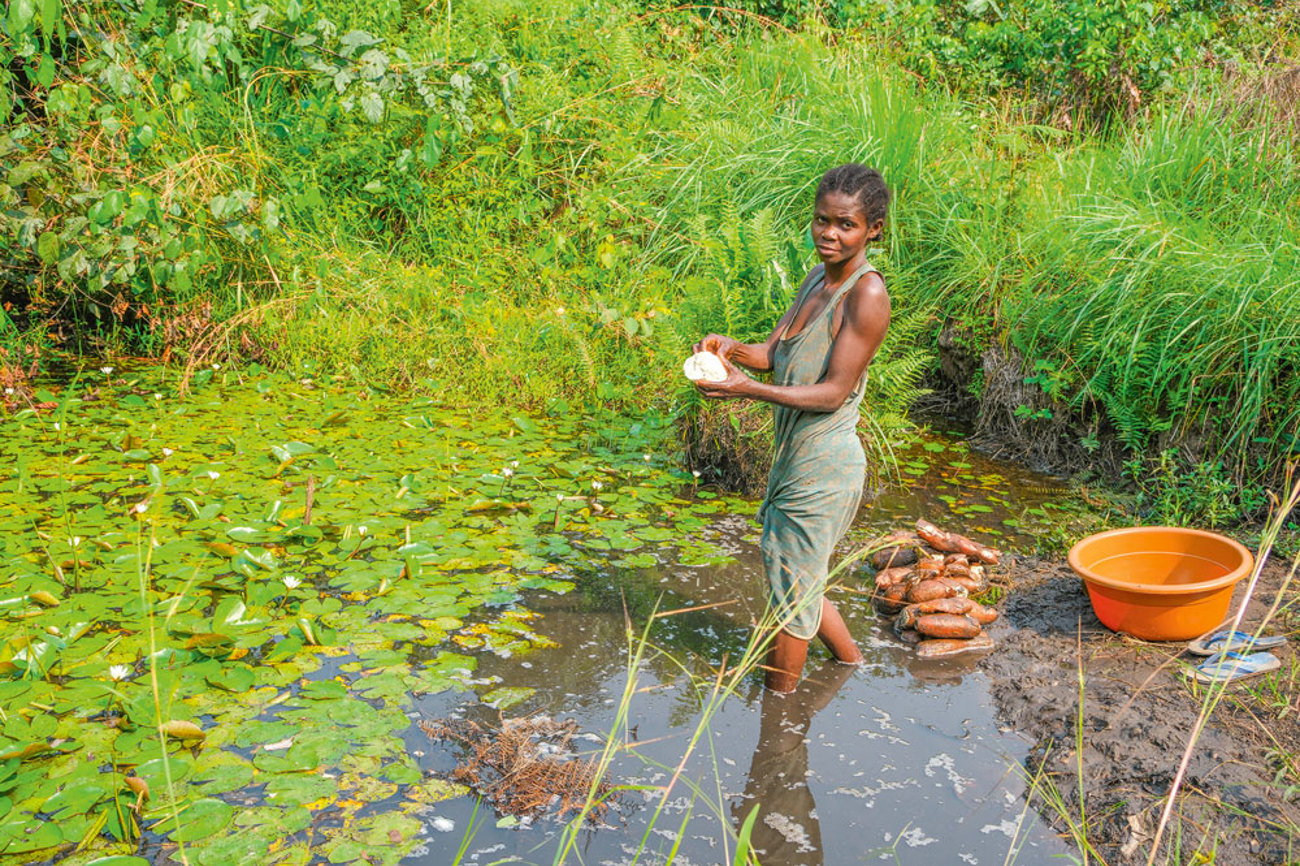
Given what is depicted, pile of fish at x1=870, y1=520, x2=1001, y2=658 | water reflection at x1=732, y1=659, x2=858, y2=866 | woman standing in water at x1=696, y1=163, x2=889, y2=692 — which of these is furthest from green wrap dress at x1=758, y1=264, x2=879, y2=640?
pile of fish at x1=870, y1=520, x2=1001, y2=658

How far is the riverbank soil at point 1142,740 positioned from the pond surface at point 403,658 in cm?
15

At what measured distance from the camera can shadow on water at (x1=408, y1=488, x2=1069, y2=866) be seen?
2514 millimetres

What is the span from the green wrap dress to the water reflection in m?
0.29

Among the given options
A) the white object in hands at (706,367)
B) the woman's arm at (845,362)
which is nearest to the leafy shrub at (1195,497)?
the woman's arm at (845,362)

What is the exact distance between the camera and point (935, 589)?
361 centimetres

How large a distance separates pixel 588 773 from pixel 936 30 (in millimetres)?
8761

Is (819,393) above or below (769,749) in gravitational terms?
above

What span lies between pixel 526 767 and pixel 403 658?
2.43 ft

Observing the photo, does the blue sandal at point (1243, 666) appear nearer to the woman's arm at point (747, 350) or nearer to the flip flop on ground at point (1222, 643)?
the flip flop on ground at point (1222, 643)

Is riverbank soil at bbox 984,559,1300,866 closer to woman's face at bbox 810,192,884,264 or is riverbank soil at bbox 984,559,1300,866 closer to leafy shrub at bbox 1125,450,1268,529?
leafy shrub at bbox 1125,450,1268,529

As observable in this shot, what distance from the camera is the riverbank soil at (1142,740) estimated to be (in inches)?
97.1

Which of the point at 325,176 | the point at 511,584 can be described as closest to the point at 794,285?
the point at 511,584

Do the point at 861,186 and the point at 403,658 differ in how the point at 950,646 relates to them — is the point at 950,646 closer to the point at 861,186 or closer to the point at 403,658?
the point at 861,186

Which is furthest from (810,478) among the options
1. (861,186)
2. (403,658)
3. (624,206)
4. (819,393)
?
(624,206)
